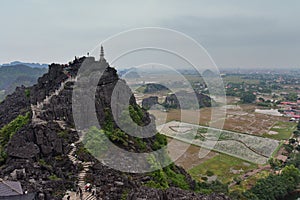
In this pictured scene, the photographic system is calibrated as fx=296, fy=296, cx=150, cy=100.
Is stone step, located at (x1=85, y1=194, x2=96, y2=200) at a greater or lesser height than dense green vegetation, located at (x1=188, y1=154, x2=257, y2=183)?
greater

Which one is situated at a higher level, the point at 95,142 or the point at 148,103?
the point at 95,142

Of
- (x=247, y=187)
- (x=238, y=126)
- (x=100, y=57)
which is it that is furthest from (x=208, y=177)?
(x=238, y=126)

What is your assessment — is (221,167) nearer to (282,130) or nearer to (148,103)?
(282,130)

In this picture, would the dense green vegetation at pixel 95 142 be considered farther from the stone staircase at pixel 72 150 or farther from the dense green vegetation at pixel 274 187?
the dense green vegetation at pixel 274 187

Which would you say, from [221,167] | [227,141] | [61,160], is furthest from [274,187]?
[227,141]

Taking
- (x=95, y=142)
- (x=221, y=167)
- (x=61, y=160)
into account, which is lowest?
(x=221, y=167)

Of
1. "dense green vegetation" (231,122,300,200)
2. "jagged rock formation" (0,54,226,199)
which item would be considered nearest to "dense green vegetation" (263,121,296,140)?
"dense green vegetation" (231,122,300,200)

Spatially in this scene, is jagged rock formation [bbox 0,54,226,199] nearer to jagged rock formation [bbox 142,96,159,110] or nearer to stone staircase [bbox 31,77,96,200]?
stone staircase [bbox 31,77,96,200]

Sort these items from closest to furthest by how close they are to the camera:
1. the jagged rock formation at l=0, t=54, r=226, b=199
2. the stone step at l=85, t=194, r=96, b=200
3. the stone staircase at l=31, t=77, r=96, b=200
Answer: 1. the stone step at l=85, t=194, r=96, b=200
2. the stone staircase at l=31, t=77, r=96, b=200
3. the jagged rock formation at l=0, t=54, r=226, b=199

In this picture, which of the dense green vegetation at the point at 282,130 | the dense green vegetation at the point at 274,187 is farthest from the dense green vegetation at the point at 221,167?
the dense green vegetation at the point at 282,130

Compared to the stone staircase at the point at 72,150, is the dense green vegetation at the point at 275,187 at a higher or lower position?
lower
